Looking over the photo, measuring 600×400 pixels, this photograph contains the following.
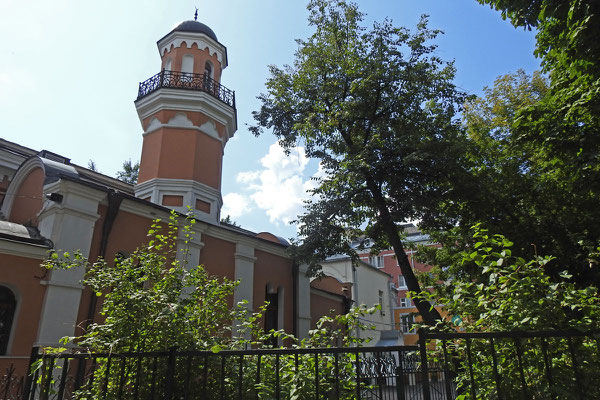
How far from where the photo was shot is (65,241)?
8.65m

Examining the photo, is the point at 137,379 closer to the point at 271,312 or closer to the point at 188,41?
the point at 271,312

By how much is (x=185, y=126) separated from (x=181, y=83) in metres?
1.82

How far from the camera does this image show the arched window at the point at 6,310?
7.95 meters

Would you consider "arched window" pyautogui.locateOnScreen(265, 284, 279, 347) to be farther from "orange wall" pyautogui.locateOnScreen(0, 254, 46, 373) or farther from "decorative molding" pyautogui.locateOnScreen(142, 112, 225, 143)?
"orange wall" pyautogui.locateOnScreen(0, 254, 46, 373)

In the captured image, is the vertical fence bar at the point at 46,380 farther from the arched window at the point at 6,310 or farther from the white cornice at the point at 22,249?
the arched window at the point at 6,310

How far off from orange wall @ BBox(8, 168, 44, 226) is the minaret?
12.3 feet

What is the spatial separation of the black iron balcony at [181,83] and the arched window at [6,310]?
9.06 m

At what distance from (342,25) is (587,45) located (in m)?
9.91

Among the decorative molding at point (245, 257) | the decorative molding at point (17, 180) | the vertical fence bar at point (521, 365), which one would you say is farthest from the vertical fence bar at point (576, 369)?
the decorative molding at point (17, 180)

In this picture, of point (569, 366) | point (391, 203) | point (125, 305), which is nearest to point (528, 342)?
point (569, 366)

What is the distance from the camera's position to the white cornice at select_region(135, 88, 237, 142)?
14.7m

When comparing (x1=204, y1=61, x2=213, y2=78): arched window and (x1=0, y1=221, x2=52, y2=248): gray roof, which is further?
(x1=204, y1=61, x2=213, y2=78): arched window

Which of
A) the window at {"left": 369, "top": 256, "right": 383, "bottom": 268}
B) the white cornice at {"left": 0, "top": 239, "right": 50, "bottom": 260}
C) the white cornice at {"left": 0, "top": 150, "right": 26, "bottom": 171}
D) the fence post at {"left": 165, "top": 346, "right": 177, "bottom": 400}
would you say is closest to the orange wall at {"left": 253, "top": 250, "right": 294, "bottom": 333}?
the white cornice at {"left": 0, "top": 239, "right": 50, "bottom": 260}

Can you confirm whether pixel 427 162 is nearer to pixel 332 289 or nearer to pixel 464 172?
pixel 464 172
